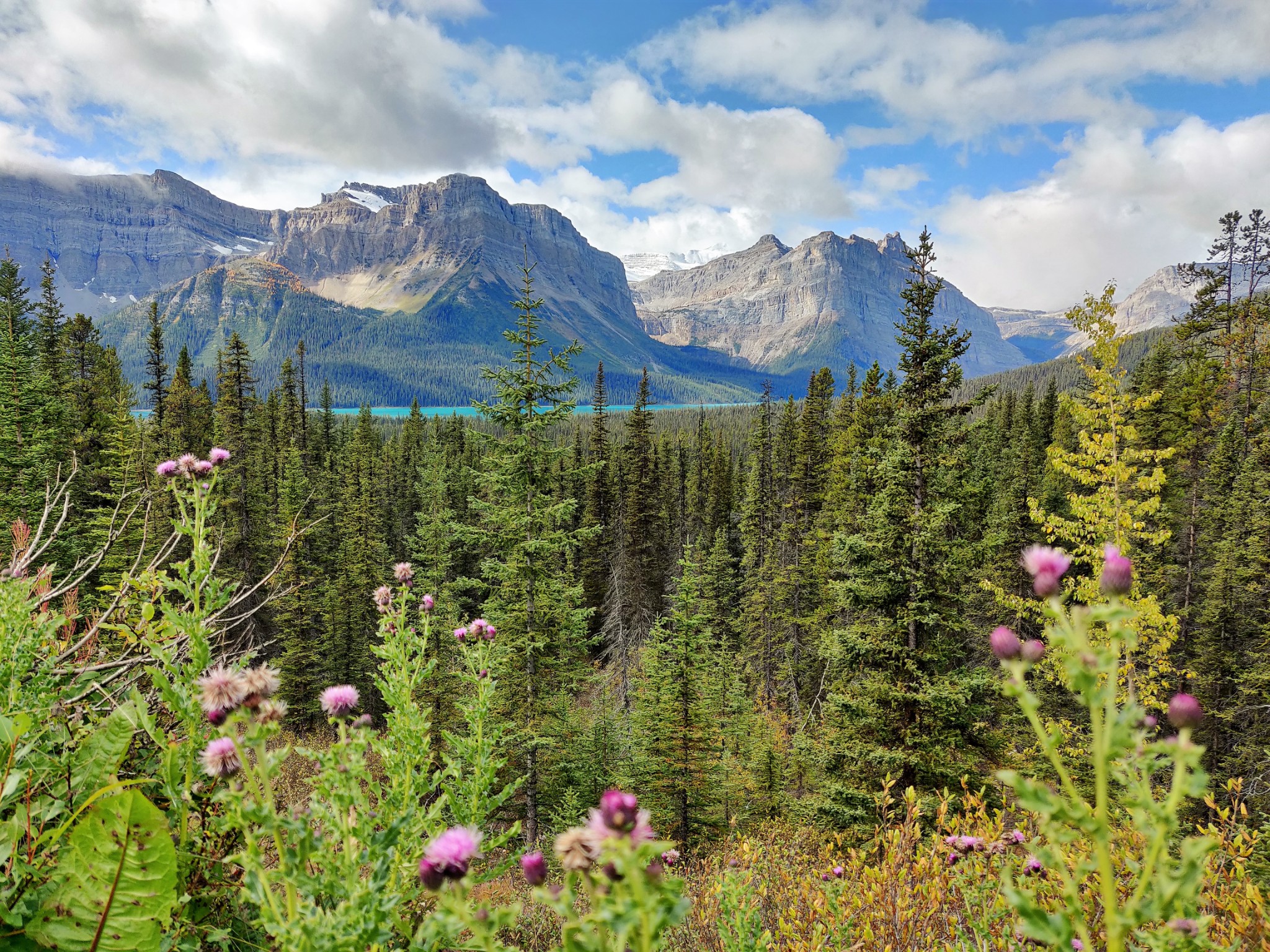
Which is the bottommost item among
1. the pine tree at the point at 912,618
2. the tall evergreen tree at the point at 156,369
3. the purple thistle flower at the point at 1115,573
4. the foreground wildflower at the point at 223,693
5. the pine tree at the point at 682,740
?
the pine tree at the point at 682,740

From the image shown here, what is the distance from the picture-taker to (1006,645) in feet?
4.71

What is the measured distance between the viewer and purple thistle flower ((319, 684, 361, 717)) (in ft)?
6.64

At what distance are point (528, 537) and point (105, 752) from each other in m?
12.7

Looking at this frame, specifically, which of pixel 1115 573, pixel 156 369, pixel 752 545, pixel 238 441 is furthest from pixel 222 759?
pixel 156 369

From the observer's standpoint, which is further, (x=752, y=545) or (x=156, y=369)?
(x=752, y=545)

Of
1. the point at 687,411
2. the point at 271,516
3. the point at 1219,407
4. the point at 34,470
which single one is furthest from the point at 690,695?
the point at 687,411

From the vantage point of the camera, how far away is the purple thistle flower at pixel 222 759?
5.23 ft

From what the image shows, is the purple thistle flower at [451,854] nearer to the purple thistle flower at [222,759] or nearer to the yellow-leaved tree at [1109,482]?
the purple thistle flower at [222,759]

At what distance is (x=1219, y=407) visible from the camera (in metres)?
27.9

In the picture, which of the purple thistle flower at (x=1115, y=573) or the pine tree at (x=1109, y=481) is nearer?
the purple thistle flower at (x=1115, y=573)

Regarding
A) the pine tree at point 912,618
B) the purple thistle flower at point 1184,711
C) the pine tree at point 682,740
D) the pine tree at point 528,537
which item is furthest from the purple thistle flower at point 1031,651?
the pine tree at point 682,740

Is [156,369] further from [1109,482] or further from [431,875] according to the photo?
[1109,482]

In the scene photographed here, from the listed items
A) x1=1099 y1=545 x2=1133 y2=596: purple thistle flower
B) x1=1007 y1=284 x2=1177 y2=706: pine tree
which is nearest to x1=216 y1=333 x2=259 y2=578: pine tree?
x1=1007 y1=284 x2=1177 y2=706: pine tree

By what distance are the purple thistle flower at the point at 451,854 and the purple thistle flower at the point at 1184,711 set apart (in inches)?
65.1
